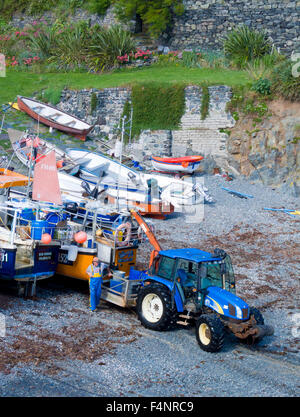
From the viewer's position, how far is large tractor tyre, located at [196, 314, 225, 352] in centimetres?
898

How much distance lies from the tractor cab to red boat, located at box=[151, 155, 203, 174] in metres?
12.3

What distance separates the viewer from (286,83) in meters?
A: 23.2

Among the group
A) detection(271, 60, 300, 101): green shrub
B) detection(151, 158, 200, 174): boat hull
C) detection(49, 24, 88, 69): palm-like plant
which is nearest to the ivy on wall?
detection(151, 158, 200, 174): boat hull

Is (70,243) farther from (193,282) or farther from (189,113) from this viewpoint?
(189,113)

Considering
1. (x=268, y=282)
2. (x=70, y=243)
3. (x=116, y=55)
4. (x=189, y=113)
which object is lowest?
(x=268, y=282)

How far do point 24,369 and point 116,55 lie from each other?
2400cm

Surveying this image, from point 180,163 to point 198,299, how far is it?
13.1 m

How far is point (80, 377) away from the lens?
7816mm

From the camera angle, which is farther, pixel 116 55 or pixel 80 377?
pixel 116 55

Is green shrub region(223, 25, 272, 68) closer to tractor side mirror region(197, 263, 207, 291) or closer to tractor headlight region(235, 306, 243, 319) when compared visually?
tractor side mirror region(197, 263, 207, 291)

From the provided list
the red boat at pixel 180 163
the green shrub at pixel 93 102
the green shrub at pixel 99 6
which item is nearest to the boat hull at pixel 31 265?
the red boat at pixel 180 163

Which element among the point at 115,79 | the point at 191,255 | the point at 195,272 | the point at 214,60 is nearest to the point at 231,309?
the point at 195,272

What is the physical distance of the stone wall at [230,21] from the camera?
95.3 ft

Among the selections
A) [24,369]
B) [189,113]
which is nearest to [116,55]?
[189,113]
